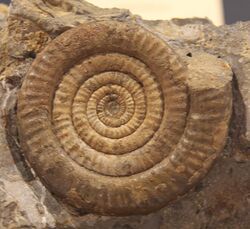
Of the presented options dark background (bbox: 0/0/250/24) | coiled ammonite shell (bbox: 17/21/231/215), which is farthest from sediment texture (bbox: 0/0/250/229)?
dark background (bbox: 0/0/250/24)

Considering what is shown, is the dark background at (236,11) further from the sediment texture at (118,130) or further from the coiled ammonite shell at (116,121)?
the coiled ammonite shell at (116,121)

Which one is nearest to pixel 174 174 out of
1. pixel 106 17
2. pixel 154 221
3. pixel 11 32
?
pixel 154 221

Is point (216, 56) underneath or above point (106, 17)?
underneath

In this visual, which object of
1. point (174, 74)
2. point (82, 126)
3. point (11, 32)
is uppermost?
point (11, 32)

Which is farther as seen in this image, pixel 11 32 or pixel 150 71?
pixel 11 32

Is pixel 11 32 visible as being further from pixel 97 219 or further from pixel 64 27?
pixel 97 219
